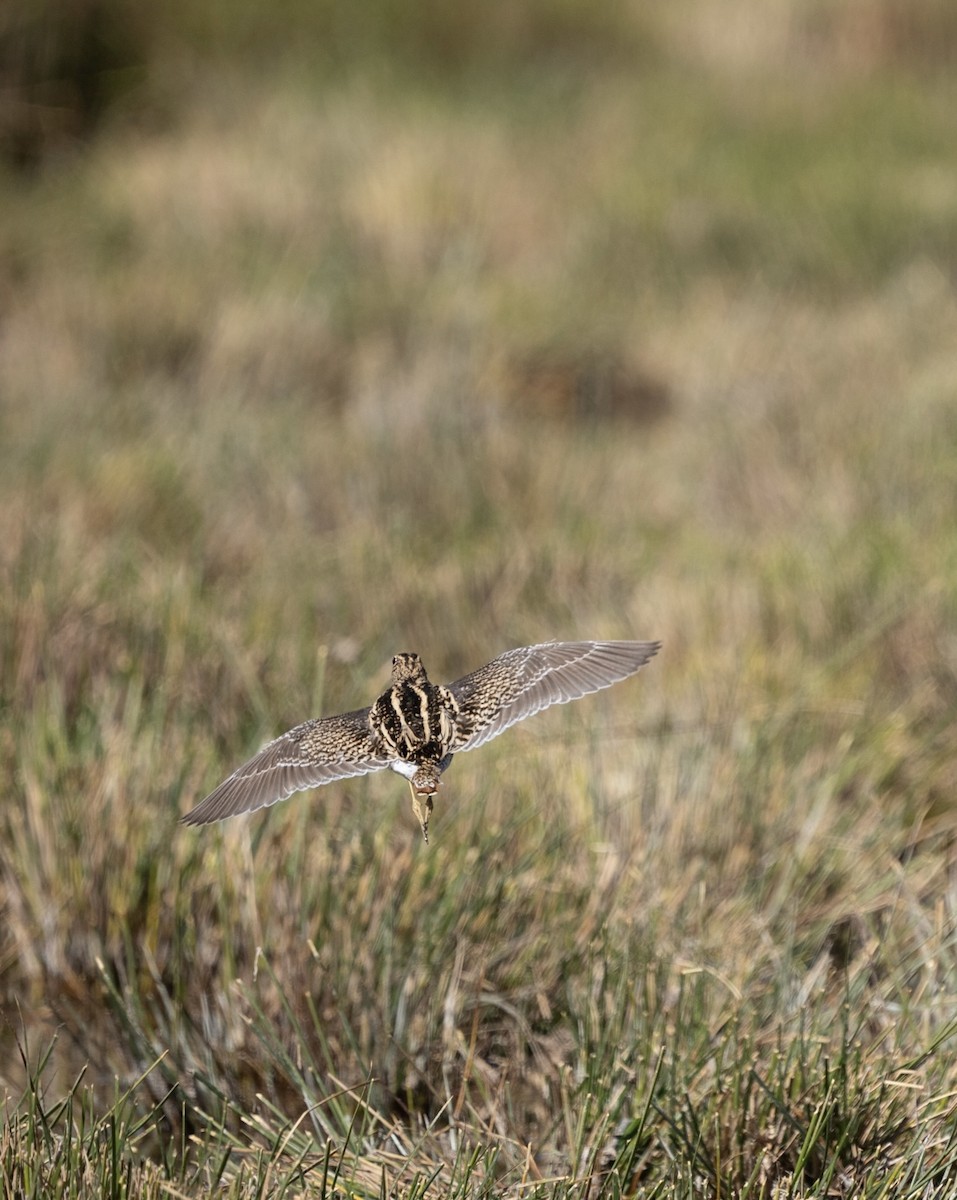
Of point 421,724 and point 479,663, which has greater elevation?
point 421,724

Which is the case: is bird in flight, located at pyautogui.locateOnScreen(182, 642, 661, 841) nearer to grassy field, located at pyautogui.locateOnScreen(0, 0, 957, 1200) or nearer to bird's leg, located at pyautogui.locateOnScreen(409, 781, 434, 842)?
bird's leg, located at pyautogui.locateOnScreen(409, 781, 434, 842)

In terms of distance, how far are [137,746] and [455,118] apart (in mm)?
6384

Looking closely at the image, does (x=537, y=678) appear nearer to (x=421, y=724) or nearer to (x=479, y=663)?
(x=421, y=724)

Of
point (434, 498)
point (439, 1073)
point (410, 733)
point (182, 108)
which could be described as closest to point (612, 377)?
point (434, 498)

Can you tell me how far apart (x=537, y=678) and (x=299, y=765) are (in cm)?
19

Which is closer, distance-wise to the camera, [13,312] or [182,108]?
[13,312]

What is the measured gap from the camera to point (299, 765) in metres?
1.07

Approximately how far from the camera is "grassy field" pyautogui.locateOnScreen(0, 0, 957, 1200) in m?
1.85

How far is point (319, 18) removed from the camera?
9070 mm

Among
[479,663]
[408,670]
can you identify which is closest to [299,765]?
[408,670]

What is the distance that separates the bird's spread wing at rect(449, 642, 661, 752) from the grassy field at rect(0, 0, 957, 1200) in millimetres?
587

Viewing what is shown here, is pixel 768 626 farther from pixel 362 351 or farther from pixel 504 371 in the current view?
pixel 362 351

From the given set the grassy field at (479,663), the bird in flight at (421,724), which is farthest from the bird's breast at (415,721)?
the grassy field at (479,663)

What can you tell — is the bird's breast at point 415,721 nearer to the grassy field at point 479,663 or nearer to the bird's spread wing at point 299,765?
the bird's spread wing at point 299,765
